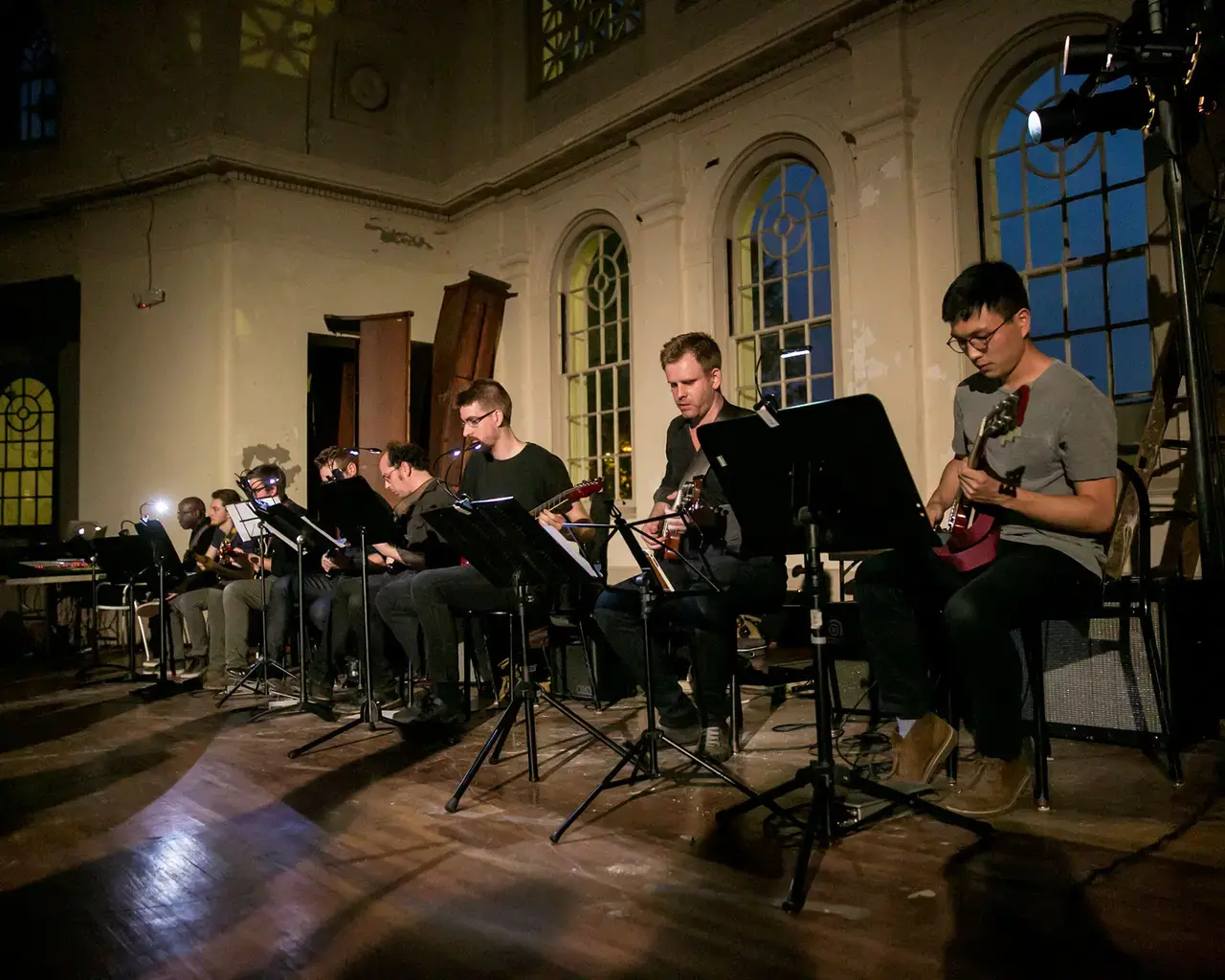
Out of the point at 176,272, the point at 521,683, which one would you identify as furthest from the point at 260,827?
the point at 176,272

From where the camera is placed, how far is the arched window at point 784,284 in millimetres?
7715

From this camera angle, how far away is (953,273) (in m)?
6.49

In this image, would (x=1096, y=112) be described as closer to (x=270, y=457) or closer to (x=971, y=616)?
(x=971, y=616)

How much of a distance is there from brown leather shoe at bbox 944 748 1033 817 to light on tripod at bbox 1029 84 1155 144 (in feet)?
8.57

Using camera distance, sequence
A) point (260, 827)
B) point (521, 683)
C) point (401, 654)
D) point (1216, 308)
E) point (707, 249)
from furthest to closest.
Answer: point (707, 249) < point (401, 654) < point (1216, 308) < point (521, 683) < point (260, 827)

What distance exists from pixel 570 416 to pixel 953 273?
15.3 ft

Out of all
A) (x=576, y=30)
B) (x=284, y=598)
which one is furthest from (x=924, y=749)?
(x=576, y=30)

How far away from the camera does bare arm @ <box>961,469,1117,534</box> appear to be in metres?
2.79

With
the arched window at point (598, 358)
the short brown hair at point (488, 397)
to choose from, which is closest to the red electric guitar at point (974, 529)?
the short brown hair at point (488, 397)

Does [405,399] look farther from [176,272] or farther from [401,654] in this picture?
[401,654]

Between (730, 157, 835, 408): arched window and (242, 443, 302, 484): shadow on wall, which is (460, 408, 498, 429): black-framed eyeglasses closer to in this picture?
(730, 157, 835, 408): arched window

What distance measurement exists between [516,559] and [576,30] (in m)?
8.15

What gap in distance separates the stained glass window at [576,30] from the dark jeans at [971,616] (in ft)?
24.6

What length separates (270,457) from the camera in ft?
32.8
